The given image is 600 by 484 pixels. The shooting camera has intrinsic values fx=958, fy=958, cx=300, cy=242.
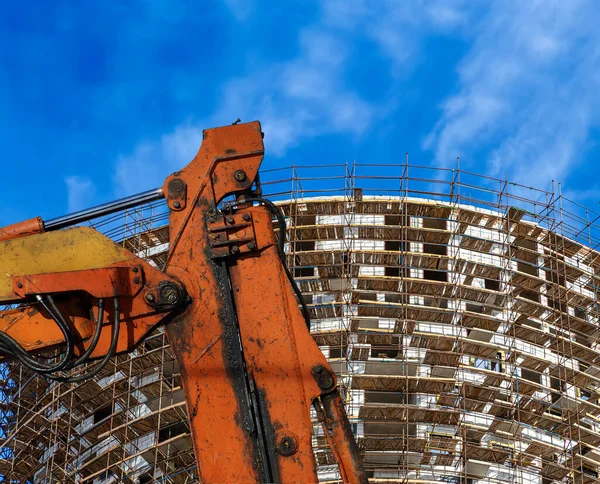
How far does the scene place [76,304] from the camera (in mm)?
7945

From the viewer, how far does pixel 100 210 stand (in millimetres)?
8367

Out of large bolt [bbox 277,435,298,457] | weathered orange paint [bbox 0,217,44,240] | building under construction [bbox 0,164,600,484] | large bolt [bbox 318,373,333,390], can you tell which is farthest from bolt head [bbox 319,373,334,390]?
building under construction [bbox 0,164,600,484]

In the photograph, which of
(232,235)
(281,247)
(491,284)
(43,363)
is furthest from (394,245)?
(43,363)

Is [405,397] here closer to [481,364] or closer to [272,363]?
[481,364]

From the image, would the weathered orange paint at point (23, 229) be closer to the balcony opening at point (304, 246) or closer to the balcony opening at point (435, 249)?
the balcony opening at point (304, 246)

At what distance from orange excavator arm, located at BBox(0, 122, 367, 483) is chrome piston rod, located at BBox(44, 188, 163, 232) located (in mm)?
345

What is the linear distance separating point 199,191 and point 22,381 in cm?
2731

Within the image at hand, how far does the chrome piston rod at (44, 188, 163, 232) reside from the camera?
8.27m

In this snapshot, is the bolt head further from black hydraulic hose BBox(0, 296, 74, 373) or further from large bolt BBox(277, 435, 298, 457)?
black hydraulic hose BBox(0, 296, 74, 373)

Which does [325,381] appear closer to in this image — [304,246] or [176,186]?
[176,186]

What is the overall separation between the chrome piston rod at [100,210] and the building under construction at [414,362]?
18245mm

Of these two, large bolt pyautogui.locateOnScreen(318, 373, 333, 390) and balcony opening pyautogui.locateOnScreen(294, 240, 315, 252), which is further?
balcony opening pyautogui.locateOnScreen(294, 240, 315, 252)

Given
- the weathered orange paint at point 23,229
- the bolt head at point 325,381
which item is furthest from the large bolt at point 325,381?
the weathered orange paint at point 23,229

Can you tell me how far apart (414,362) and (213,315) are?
2122 cm
